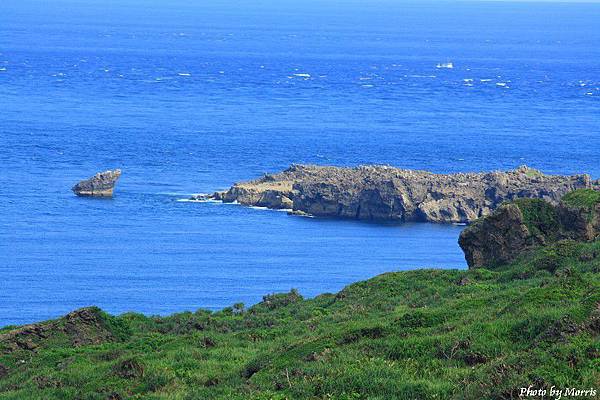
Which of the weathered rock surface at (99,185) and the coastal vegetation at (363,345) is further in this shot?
the weathered rock surface at (99,185)

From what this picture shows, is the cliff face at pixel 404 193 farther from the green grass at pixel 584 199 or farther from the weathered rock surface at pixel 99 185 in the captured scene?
the green grass at pixel 584 199

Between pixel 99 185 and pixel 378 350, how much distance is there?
3164 inches

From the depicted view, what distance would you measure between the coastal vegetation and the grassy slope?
0.12 feet

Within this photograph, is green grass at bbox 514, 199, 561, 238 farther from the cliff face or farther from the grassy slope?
the cliff face

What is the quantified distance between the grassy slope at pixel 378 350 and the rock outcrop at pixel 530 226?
2.76 metres

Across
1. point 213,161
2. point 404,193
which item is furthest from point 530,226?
point 213,161

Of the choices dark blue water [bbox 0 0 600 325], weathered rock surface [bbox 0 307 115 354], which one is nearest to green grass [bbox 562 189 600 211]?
weathered rock surface [bbox 0 307 115 354]

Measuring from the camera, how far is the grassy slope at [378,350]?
2136 cm

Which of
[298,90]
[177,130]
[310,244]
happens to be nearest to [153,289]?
[310,244]

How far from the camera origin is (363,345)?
981 inches

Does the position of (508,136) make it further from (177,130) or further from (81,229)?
(81,229)

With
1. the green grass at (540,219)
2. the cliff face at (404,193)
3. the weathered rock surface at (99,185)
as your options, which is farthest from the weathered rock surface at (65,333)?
the weathered rock surface at (99,185)

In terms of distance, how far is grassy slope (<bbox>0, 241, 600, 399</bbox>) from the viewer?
70.1 feet

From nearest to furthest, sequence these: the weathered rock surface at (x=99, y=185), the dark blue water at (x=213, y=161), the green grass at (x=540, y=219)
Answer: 1. the green grass at (x=540, y=219)
2. the dark blue water at (x=213, y=161)
3. the weathered rock surface at (x=99, y=185)
